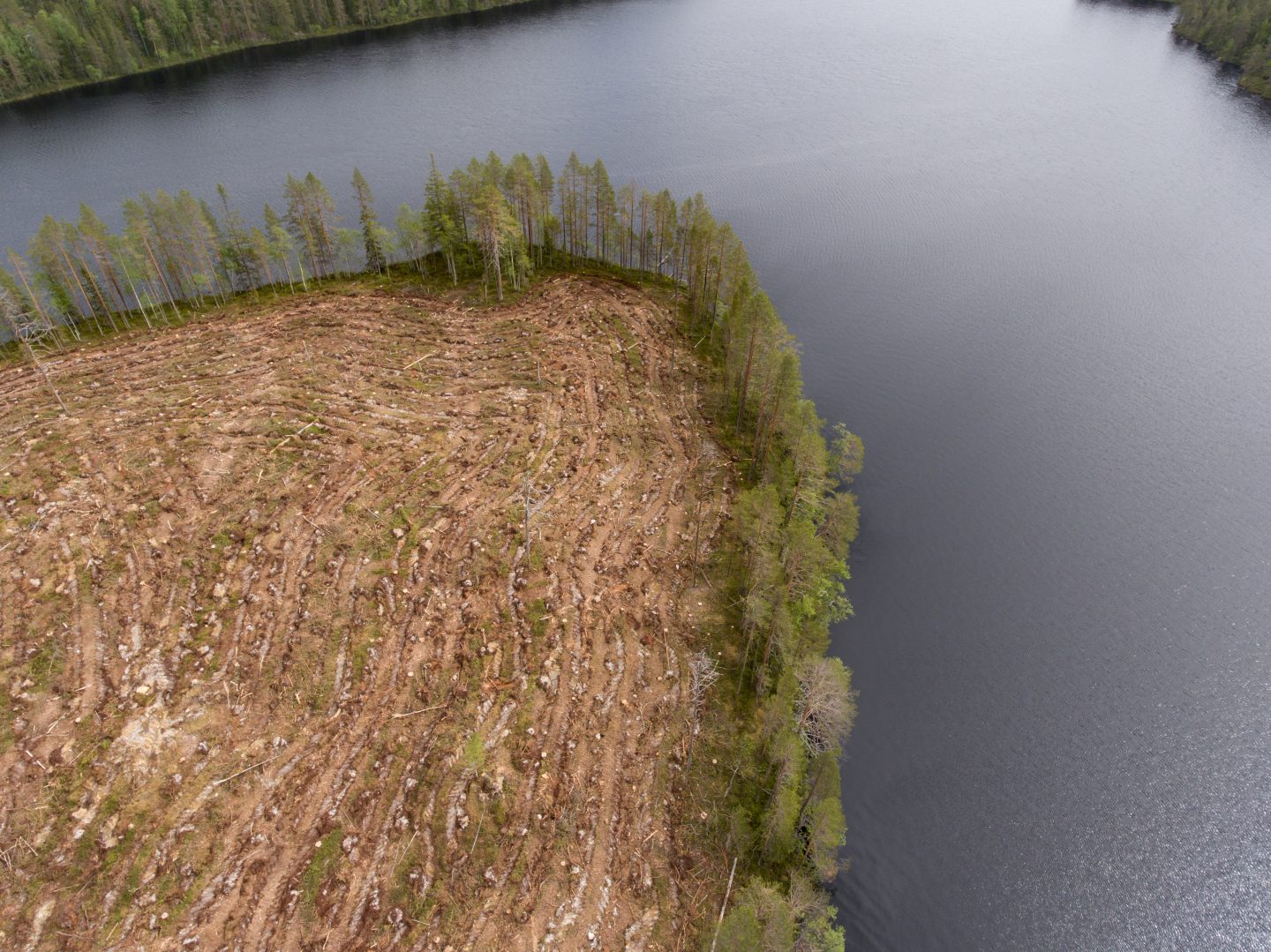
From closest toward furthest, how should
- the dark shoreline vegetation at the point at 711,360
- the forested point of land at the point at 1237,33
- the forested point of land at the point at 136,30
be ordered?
the dark shoreline vegetation at the point at 711,360 < the forested point of land at the point at 136,30 < the forested point of land at the point at 1237,33

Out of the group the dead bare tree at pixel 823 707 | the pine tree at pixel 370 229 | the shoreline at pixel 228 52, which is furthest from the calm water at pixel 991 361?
the pine tree at pixel 370 229

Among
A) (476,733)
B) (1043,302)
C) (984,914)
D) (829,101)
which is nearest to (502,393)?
(476,733)

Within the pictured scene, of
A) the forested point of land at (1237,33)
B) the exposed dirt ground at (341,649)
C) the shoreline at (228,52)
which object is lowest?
the exposed dirt ground at (341,649)

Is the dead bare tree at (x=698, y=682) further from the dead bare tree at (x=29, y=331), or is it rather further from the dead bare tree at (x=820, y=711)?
the dead bare tree at (x=29, y=331)

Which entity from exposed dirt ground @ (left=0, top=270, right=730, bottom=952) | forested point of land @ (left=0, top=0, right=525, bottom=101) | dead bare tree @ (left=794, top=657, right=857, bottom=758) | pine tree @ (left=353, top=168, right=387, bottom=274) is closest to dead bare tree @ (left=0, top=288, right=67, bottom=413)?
exposed dirt ground @ (left=0, top=270, right=730, bottom=952)

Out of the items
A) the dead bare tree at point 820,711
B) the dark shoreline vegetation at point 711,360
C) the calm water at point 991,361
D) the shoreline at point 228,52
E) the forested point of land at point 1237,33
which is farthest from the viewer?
the forested point of land at point 1237,33

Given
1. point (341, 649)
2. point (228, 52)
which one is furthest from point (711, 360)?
point (228, 52)
